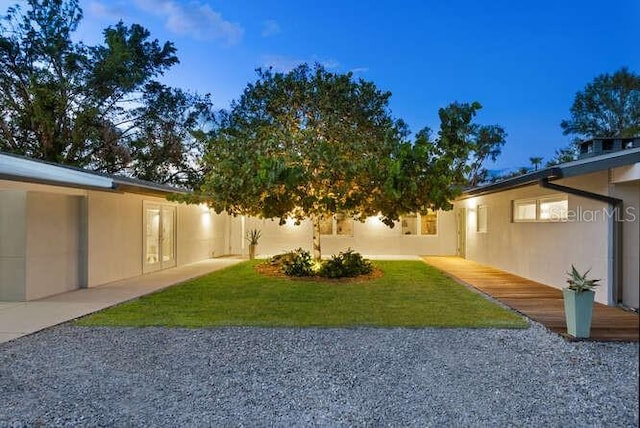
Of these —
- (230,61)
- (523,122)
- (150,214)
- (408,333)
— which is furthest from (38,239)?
(523,122)

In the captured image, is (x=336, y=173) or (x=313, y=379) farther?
(x=336, y=173)

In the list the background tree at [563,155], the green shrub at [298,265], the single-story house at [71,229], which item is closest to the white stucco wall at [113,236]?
the single-story house at [71,229]

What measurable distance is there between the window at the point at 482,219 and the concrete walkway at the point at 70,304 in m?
9.25

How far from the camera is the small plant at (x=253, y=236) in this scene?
15.9 m

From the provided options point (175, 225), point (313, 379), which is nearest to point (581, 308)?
point (313, 379)

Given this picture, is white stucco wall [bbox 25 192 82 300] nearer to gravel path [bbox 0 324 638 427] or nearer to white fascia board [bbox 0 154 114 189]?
white fascia board [bbox 0 154 114 189]

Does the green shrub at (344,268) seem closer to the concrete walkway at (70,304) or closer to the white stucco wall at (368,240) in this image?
the concrete walkway at (70,304)

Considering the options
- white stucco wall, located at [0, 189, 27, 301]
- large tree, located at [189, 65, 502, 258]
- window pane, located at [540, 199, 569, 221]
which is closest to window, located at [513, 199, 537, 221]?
window pane, located at [540, 199, 569, 221]

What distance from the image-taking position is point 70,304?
7500 millimetres

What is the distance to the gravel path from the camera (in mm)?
3309

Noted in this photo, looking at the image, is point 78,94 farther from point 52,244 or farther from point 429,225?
point 429,225

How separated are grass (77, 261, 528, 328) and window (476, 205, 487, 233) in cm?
442

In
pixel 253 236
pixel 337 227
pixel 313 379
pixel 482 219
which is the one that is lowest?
pixel 313 379

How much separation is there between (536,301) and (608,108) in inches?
862
